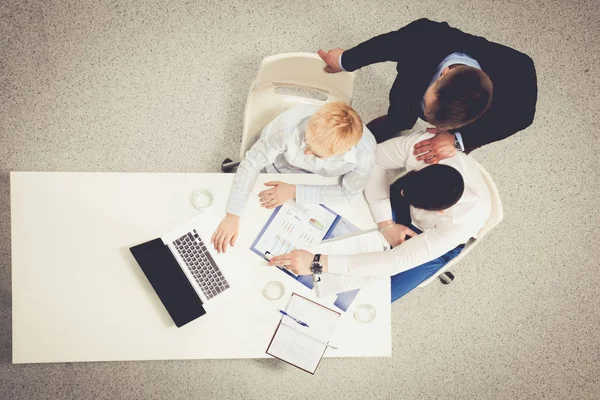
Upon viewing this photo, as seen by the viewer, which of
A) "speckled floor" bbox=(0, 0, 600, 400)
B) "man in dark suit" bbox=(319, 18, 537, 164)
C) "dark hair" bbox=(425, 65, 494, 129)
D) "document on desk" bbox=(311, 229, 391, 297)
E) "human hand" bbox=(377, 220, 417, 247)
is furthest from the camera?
"speckled floor" bbox=(0, 0, 600, 400)

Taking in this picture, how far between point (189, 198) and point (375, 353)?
889 mm

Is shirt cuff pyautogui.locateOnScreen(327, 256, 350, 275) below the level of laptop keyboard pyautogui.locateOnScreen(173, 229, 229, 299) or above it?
above

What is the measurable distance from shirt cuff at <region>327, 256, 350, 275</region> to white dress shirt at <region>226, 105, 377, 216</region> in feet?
0.71

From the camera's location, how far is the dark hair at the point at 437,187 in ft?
4.57

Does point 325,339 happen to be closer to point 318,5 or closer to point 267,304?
point 267,304

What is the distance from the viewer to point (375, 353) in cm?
151

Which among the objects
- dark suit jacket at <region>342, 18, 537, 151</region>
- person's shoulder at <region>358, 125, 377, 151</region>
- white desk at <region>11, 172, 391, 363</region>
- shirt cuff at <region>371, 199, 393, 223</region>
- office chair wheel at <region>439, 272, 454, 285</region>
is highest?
dark suit jacket at <region>342, 18, 537, 151</region>

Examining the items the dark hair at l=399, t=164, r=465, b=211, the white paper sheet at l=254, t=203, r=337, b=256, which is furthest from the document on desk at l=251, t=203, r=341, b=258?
the dark hair at l=399, t=164, r=465, b=211

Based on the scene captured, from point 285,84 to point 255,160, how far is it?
379 mm

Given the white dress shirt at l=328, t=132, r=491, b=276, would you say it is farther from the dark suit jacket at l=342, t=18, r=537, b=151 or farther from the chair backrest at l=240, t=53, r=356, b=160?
the chair backrest at l=240, t=53, r=356, b=160

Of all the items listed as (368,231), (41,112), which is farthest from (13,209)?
(368,231)

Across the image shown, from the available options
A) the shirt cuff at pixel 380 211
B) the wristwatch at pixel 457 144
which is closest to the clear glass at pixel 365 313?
the shirt cuff at pixel 380 211

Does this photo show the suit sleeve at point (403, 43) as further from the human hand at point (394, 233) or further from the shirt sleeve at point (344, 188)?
the human hand at point (394, 233)

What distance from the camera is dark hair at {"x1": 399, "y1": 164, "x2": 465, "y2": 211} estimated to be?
4.57ft
